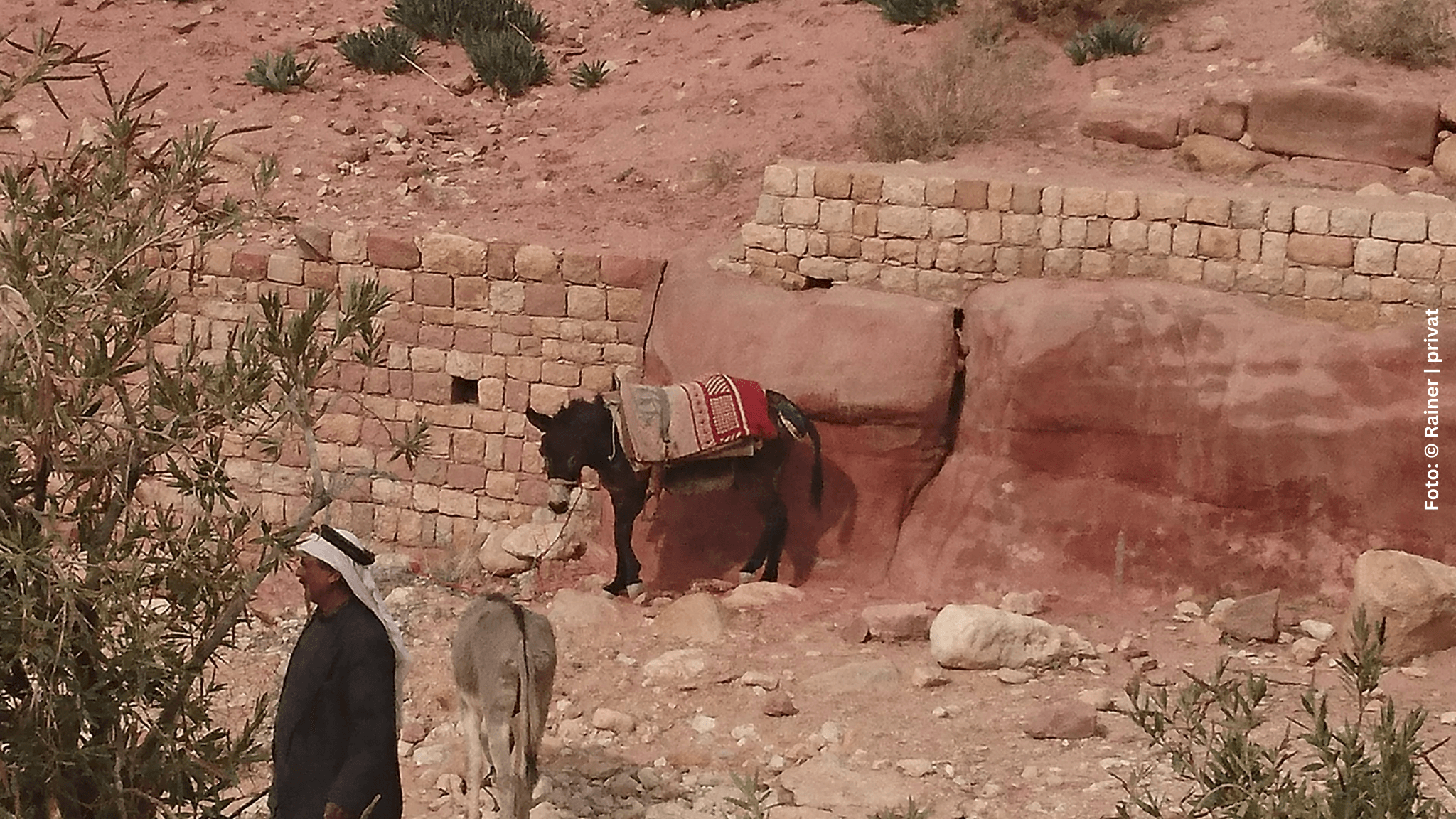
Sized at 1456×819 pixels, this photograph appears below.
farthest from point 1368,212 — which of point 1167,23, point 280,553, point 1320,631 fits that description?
point 280,553

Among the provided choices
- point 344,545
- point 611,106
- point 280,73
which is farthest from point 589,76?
point 344,545

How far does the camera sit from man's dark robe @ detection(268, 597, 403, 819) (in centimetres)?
502

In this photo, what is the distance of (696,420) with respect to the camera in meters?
9.19

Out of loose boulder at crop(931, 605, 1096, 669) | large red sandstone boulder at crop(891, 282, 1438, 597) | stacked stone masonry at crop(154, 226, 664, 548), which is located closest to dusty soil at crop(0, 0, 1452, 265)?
stacked stone masonry at crop(154, 226, 664, 548)

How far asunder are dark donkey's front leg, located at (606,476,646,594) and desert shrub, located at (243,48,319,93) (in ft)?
22.5

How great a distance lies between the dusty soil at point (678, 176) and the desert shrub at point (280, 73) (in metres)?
0.12

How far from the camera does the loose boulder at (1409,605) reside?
314 inches

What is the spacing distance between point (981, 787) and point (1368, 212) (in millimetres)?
4239

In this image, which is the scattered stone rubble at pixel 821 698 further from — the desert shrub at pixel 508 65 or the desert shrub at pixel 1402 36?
the desert shrub at pixel 508 65

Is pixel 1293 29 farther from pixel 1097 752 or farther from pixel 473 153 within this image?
pixel 1097 752

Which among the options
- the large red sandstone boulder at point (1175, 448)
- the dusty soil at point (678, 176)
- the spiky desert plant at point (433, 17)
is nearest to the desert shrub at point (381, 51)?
the dusty soil at point (678, 176)

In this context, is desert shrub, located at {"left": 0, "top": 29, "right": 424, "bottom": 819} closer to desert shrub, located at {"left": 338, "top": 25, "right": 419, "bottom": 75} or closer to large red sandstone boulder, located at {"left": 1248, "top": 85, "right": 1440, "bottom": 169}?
large red sandstone boulder, located at {"left": 1248, "top": 85, "right": 1440, "bottom": 169}

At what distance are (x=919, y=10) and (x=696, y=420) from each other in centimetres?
683

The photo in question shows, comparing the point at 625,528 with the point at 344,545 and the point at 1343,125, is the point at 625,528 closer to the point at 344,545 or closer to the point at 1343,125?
the point at 344,545
